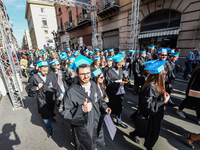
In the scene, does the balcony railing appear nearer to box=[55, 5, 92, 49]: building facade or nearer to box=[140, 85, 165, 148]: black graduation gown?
box=[55, 5, 92, 49]: building facade

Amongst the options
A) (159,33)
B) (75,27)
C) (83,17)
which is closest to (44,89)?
(159,33)

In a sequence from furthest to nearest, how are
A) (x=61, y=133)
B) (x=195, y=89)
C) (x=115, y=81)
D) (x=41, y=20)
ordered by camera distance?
(x=41, y=20), (x=61, y=133), (x=115, y=81), (x=195, y=89)

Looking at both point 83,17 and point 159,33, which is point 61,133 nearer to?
point 159,33

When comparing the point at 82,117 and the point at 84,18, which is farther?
the point at 84,18

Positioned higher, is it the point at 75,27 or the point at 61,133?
the point at 75,27

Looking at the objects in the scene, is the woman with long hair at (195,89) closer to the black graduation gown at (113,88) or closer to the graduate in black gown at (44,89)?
the black graduation gown at (113,88)

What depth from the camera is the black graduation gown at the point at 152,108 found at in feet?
5.60

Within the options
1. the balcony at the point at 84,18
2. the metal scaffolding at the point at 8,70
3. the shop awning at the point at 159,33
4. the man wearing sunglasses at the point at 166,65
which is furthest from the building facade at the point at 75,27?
the man wearing sunglasses at the point at 166,65

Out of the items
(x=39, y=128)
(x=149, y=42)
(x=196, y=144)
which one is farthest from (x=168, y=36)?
(x=39, y=128)

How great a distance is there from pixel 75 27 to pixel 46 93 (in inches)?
777

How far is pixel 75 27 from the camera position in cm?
1962

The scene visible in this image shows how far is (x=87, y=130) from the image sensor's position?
165 cm

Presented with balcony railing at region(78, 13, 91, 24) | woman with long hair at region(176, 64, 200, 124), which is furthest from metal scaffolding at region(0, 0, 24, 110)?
balcony railing at region(78, 13, 91, 24)

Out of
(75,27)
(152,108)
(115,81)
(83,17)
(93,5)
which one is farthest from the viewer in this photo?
(75,27)
